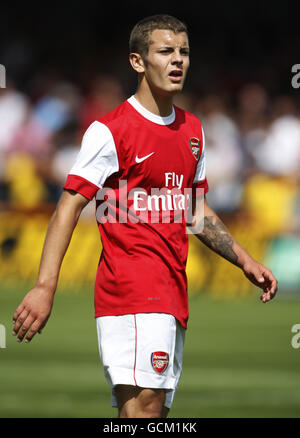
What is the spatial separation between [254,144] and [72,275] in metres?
3.72

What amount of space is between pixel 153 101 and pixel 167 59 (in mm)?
256

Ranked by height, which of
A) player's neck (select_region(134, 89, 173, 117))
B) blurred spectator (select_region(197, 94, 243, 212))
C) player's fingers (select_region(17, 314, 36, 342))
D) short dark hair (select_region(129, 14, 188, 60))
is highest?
blurred spectator (select_region(197, 94, 243, 212))

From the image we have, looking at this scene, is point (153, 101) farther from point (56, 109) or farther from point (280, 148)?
point (56, 109)

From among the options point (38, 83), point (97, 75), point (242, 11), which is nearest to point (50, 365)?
point (38, 83)

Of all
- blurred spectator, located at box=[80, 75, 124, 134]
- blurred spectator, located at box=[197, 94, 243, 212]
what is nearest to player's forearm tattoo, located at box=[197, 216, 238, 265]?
blurred spectator, located at box=[197, 94, 243, 212]

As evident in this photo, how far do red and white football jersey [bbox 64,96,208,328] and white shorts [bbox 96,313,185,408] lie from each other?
58 mm

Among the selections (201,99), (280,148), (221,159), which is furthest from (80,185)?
(201,99)

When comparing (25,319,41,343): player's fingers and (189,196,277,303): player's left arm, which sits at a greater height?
(189,196,277,303): player's left arm

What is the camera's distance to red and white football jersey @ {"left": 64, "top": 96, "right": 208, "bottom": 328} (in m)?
5.55

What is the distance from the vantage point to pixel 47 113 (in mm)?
17812

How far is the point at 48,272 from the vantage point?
207 inches

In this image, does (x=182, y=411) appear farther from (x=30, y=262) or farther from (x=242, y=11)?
(x=242, y=11)

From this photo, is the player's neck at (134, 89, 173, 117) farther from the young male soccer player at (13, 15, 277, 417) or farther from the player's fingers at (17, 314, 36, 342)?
the player's fingers at (17, 314, 36, 342)

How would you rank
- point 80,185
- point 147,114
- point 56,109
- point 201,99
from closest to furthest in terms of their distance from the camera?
point 80,185
point 147,114
point 56,109
point 201,99
